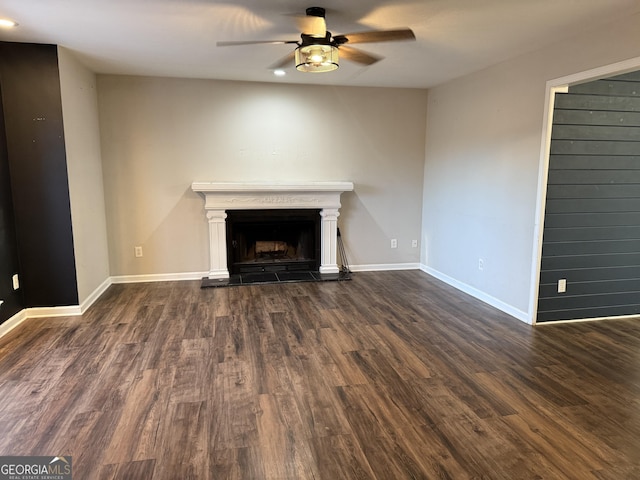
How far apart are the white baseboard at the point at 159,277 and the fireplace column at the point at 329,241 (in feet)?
5.08

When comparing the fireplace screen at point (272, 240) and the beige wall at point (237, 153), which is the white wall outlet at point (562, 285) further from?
the fireplace screen at point (272, 240)

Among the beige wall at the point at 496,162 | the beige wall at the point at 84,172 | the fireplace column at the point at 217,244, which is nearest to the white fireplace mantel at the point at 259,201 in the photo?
the fireplace column at the point at 217,244

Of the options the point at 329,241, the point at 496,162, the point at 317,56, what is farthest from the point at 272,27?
the point at 329,241

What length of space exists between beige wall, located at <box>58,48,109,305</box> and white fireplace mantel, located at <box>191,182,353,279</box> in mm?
1088

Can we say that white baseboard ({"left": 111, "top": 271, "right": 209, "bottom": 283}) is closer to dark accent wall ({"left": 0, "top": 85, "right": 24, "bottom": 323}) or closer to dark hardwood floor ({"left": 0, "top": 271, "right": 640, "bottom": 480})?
dark hardwood floor ({"left": 0, "top": 271, "right": 640, "bottom": 480})

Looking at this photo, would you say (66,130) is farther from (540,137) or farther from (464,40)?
(540,137)

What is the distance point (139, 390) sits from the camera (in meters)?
2.55

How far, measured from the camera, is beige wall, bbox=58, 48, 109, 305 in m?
3.75

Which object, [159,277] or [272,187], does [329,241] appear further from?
[159,277]

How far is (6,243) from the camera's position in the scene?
3.49 metres

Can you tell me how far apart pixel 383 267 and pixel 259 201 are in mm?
2000

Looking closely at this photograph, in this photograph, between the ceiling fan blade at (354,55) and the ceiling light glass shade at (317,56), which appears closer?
the ceiling light glass shade at (317,56)

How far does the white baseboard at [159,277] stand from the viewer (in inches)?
197

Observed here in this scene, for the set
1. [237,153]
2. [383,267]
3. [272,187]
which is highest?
[237,153]
